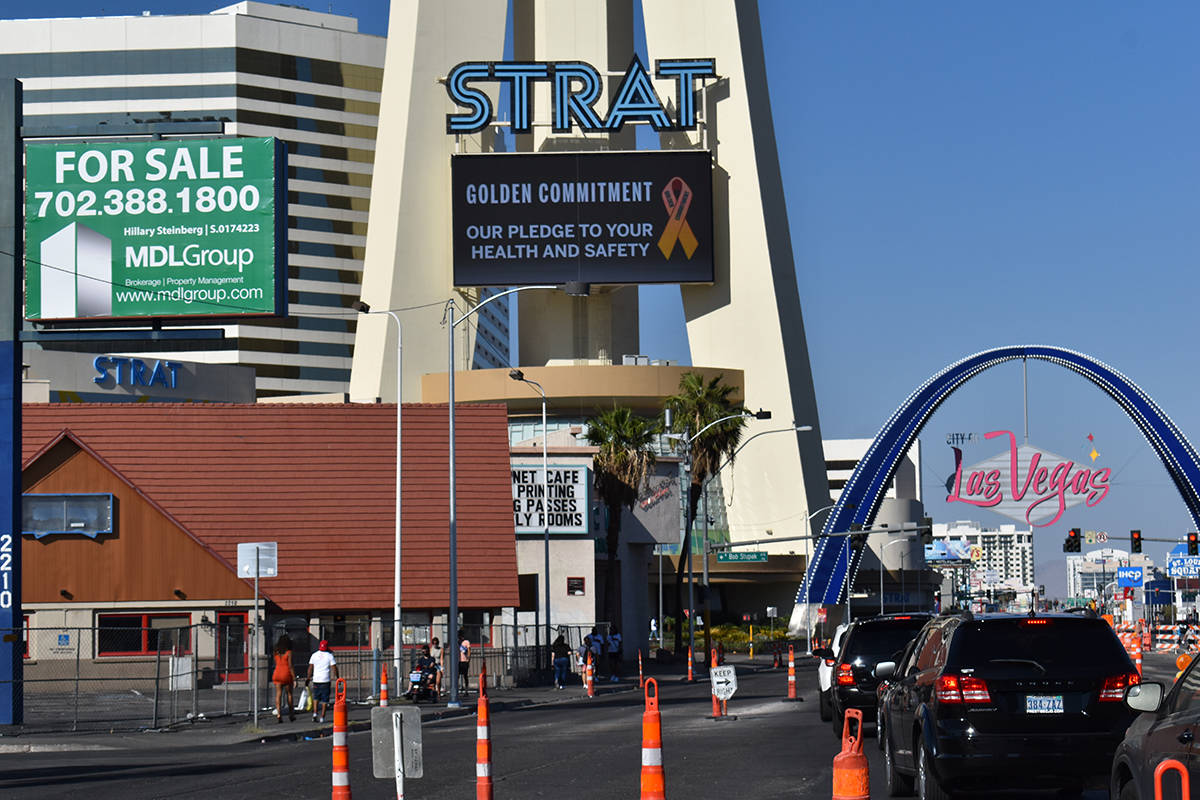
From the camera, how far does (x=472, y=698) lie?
1625 inches

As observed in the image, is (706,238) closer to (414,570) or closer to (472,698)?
(414,570)

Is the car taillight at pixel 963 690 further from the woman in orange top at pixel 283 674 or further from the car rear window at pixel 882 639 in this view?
the woman in orange top at pixel 283 674

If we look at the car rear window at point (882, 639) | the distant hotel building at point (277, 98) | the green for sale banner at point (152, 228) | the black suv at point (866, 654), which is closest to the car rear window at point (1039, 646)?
the black suv at point (866, 654)

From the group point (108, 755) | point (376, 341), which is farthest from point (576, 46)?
point (108, 755)

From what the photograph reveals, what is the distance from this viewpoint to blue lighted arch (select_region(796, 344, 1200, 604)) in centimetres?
9044

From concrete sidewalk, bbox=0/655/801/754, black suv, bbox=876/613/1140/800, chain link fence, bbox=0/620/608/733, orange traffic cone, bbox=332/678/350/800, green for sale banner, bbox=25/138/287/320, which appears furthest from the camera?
green for sale banner, bbox=25/138/287/320

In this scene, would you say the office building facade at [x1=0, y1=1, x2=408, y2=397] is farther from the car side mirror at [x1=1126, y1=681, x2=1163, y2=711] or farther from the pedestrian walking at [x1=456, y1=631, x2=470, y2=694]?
the car side mirror at [x1=1126, y1=681, x2=1163, y2=711]

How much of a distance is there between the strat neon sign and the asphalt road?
55.4 meters

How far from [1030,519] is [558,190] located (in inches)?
1415

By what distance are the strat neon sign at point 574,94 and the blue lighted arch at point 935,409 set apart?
71.7ft

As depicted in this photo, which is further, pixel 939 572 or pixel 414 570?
pixel 939 572

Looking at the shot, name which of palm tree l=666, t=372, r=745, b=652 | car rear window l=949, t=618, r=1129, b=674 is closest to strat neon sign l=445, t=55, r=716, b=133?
palm tree l=666, t=372, r=745, b=652

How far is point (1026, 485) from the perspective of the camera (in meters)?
98.3

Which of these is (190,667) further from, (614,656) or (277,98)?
(277,98)
